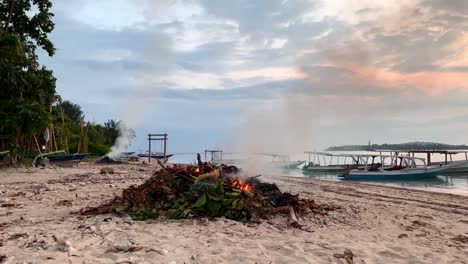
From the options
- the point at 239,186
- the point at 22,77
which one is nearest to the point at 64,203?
the point at 239,186

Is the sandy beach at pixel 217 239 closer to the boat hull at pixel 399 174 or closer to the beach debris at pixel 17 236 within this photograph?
the beach debris at pixel 17 236

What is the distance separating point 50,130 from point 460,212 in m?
30.1

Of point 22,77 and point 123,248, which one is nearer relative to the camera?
point 123,248

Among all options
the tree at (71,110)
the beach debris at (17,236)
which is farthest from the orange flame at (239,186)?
the tree at (71,110)

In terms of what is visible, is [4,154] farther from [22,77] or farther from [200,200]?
[200,200]

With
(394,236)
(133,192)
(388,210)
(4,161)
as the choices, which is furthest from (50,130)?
(394,236)

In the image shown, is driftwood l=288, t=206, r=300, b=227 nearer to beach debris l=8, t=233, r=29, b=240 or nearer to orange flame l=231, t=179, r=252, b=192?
Answer: orange flame l=231, t=179, r=252, b=192

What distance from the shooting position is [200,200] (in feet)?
30.5

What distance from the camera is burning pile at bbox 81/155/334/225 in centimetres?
914

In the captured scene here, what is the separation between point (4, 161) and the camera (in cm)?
2500

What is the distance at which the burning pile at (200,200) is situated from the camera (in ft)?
30.0

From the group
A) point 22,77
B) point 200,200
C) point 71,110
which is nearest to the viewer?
point 200,200

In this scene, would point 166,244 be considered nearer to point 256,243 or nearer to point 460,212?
point 256,243

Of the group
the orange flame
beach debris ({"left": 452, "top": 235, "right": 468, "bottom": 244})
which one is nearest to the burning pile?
the orange flame
